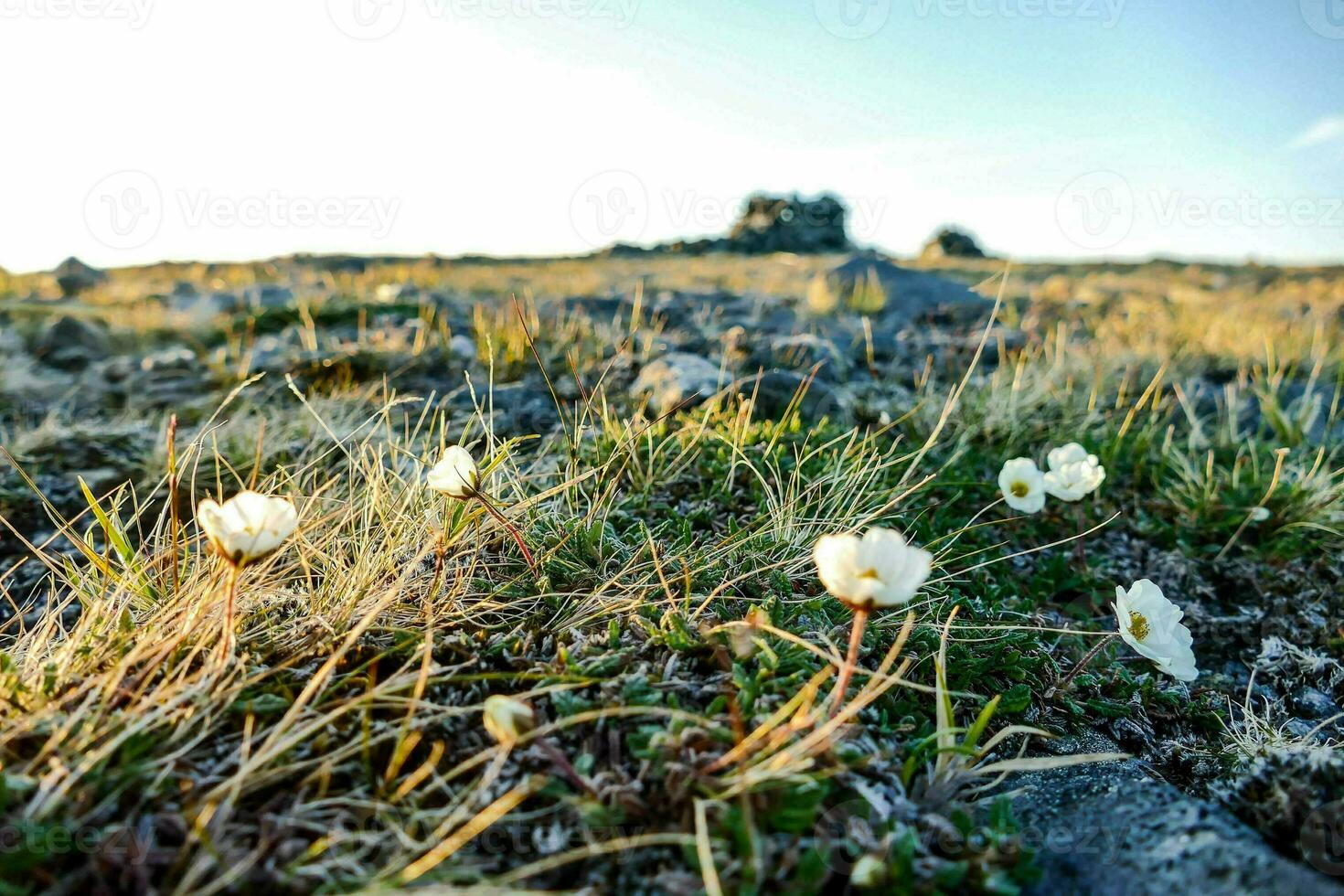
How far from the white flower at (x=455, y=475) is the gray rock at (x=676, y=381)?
4.87 ft

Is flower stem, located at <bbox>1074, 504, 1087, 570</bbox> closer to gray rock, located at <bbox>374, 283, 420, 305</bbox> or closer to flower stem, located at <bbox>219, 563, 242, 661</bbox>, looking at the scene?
flower stem, located at <bbox>219, 563, 242, 661</bbox>

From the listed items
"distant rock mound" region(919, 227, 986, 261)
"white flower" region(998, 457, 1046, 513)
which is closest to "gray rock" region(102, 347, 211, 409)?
"white flower" region(998, 457, 1046, 513)

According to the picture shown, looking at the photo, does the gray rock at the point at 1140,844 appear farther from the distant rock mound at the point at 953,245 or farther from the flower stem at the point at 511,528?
the distant rock mound at the point at 953,245

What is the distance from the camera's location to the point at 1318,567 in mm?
2713

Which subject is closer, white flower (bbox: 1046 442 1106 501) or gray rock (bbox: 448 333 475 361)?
white flower (bbox: 1046 442 1106 501)

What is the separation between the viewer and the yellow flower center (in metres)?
1.82

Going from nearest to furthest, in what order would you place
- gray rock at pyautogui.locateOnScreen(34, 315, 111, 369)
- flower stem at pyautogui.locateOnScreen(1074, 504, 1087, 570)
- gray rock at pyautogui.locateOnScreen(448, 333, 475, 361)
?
flower stem at pyautogui.locateOnScreen(1074, 504, 1087, 570)
gray rock at pyautogui.locateOnScreen(448, 333, 475, 361)
gray rock at pyautogui.locateOnScreen(34, 315, 111, 369)

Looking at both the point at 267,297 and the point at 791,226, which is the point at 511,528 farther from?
the point at 791,226

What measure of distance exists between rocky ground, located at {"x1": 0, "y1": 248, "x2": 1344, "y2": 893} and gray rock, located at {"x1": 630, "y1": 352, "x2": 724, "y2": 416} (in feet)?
0.07

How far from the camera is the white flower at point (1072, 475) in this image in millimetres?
2387

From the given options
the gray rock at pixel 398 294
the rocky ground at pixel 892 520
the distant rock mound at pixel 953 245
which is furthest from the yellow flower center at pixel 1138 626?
the distant rock mound at pixel 953 245

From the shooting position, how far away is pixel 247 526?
1385 millimetres

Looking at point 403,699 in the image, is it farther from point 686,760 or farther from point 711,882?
point 711,882

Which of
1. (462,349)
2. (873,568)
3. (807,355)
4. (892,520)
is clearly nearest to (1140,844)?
(873,568)
